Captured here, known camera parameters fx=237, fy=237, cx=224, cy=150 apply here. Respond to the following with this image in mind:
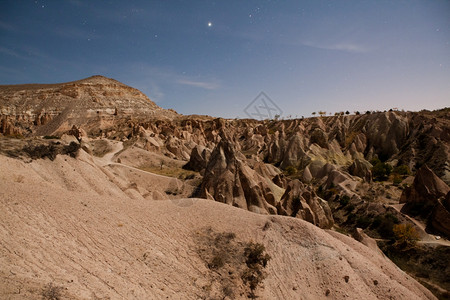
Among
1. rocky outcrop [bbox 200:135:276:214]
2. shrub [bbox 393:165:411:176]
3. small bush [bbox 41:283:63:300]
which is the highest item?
shrub [bbox 393:165:411:176]

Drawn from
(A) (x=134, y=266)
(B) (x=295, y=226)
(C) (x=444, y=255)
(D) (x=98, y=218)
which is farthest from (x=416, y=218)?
(D) (x=98, y=218)

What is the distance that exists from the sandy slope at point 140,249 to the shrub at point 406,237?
8435mm

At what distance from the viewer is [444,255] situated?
18203 millimetres

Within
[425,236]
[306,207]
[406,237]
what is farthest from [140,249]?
[425,236]

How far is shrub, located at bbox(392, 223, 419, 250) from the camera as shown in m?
20.1

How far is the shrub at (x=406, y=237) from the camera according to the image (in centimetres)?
2009

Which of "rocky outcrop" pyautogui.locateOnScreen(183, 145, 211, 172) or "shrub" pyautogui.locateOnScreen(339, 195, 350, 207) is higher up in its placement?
"rocky outcrop" pyautogui.locateOnScreen(183, 145, 211, 172)

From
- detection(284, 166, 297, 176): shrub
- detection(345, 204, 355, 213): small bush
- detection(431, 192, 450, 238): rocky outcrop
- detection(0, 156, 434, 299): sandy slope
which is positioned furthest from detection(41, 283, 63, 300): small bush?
detection(284, 166, 297, 176): shrub

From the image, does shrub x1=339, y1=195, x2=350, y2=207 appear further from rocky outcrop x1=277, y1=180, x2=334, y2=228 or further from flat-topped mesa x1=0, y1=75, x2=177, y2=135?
flat-topped mesa x1=0, y1=75, x2=177, y2=135

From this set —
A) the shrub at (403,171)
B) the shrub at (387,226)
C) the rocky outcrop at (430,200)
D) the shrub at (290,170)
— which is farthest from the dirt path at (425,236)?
the shrub at (290,170)

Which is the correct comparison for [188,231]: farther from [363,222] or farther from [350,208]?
[350,208]

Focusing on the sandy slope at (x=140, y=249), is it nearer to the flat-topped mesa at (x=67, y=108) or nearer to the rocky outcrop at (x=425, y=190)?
the rocky outcrop at (x=425, y=190)

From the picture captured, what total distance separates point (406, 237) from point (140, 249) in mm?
21894

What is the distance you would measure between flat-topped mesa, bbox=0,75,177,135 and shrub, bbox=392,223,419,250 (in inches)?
2884
